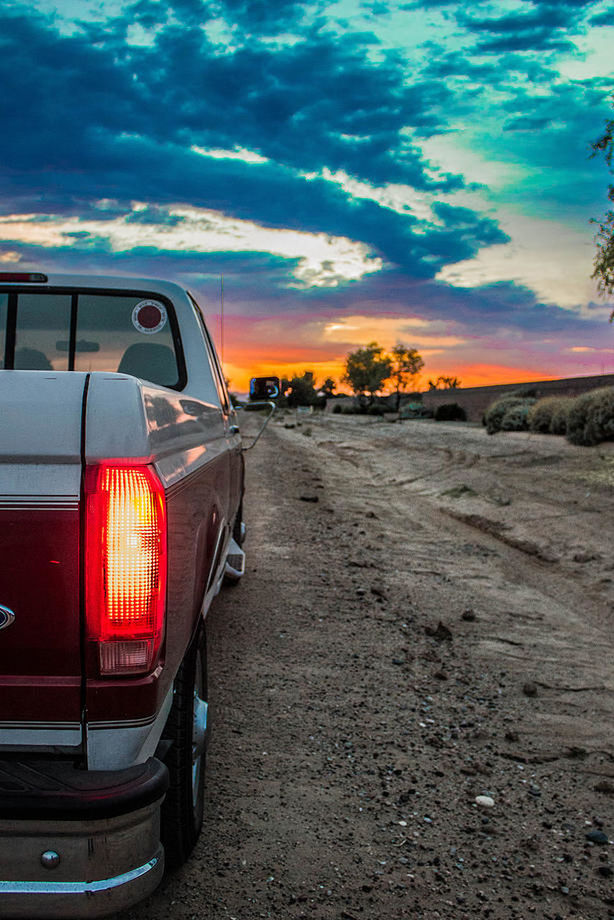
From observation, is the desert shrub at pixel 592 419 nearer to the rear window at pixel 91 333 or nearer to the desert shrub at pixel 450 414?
the rear window at pixel 91 333

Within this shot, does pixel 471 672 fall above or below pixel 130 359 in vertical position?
below

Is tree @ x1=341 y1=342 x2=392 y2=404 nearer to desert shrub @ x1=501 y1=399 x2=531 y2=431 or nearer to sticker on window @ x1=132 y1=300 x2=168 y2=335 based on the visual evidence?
desert shrub @ x1=501 y1=399 x2=531 y2=431

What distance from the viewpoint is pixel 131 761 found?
1.83 m

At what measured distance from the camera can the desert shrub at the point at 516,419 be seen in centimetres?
2233

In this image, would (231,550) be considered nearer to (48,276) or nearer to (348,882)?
(48,276)

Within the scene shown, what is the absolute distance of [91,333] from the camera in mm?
3980

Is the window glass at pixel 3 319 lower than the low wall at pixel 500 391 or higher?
lower

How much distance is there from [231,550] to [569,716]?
8.92ft

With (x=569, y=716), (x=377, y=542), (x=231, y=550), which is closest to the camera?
(x=569, y=716)

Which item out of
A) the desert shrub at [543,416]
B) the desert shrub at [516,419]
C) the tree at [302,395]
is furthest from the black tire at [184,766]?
the tree at [302,395]

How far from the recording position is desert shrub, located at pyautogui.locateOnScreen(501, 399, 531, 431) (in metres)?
22.3

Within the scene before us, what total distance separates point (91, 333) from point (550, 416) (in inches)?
697

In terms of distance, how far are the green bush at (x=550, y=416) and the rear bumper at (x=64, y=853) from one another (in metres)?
18.1

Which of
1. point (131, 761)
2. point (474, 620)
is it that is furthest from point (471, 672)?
point (131, 761)
